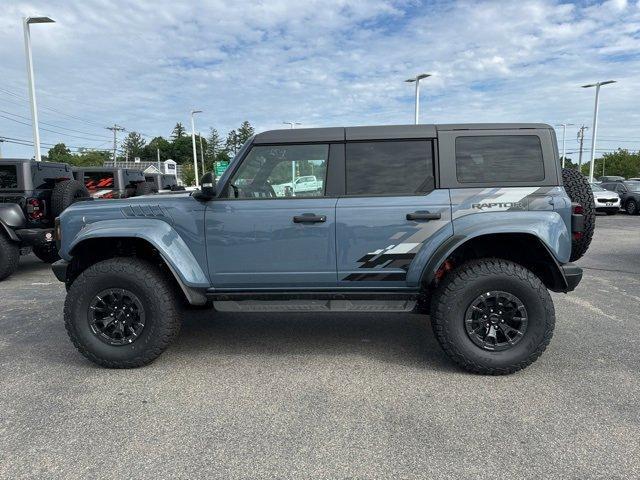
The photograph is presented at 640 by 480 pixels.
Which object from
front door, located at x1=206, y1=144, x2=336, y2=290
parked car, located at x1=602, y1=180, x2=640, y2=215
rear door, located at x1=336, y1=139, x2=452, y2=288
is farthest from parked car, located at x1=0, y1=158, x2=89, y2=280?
parked car, located at x1=602, y1=180, x2=640, y2=215

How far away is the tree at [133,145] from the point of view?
11744cm

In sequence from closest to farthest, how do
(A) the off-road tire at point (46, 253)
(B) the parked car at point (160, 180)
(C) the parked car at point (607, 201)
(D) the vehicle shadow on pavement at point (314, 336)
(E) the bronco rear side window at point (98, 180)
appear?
(D) the vehicle shadow on pavement at point (314, 336)
(A) the off-road tire at point (46, 253)
(E) the bronco rear side window at point (98, 180)
(B) the parked car at point (160, 180)
(C) the parked car at point (607, 201)

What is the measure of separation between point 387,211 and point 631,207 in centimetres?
2011

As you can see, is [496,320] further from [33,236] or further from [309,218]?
[33,236]

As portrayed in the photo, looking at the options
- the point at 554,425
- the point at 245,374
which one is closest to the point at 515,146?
the point at 554,425

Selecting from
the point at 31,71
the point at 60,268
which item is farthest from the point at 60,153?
the point at 60,268

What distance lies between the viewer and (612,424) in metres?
2.90

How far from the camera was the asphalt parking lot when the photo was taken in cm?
257

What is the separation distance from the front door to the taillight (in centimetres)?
547

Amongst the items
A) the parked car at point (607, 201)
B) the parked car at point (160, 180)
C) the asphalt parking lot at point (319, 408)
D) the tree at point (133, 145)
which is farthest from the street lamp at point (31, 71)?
the tree at point (133, 145)

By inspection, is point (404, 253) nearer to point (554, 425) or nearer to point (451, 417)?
point (451, 417)

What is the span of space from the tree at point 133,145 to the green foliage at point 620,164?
98852 millimetres

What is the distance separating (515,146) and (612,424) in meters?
2.03

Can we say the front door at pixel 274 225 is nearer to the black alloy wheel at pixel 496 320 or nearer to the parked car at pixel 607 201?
the black alloy wheel at pixel 496 320
